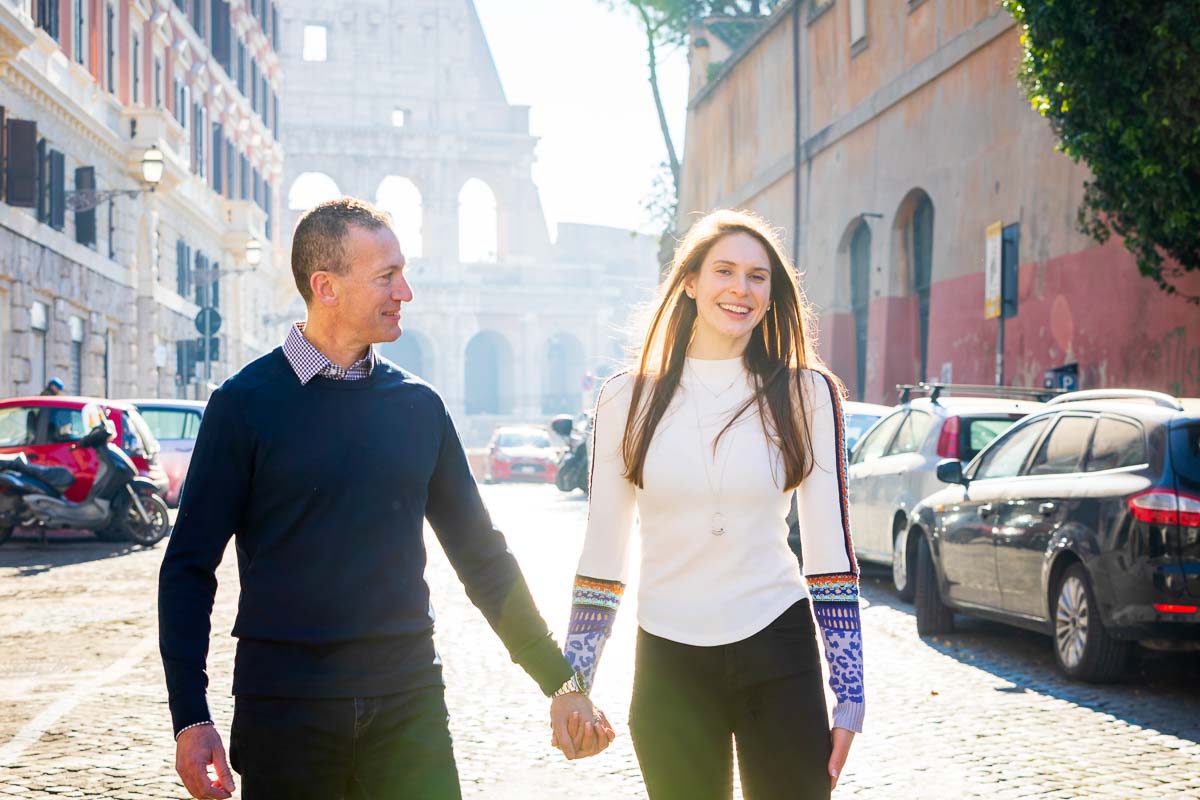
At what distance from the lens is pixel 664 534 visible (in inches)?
148

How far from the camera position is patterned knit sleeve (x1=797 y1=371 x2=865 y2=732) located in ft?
12.0

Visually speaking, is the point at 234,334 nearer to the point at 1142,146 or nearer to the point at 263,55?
the point at 263,55

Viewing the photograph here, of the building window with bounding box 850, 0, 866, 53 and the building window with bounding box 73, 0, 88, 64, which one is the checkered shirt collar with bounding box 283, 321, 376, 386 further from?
the building window with bounding box 73, 0, 88, 64

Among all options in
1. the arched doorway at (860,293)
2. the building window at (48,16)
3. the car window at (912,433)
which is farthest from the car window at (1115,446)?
the building window at (48,16)

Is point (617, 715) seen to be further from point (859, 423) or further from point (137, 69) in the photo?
point (137, 69)

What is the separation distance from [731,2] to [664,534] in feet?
148

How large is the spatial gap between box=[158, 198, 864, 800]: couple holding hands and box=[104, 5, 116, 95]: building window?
3246 centimetres

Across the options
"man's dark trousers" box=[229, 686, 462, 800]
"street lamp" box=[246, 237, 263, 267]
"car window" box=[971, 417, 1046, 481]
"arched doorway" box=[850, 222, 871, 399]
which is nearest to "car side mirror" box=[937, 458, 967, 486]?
"car window" box=[971, 417, 1046, 481]

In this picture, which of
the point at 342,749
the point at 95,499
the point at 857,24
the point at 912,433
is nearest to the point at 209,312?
the point at 857,24

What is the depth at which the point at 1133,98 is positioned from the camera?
14.1m

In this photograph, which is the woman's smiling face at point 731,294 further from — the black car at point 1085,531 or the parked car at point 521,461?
the parked car at point 521,461

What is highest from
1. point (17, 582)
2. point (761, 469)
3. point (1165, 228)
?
point (1165, 228)

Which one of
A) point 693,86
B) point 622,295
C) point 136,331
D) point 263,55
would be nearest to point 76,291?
point 136,331

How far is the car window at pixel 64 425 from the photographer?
1847 cm
